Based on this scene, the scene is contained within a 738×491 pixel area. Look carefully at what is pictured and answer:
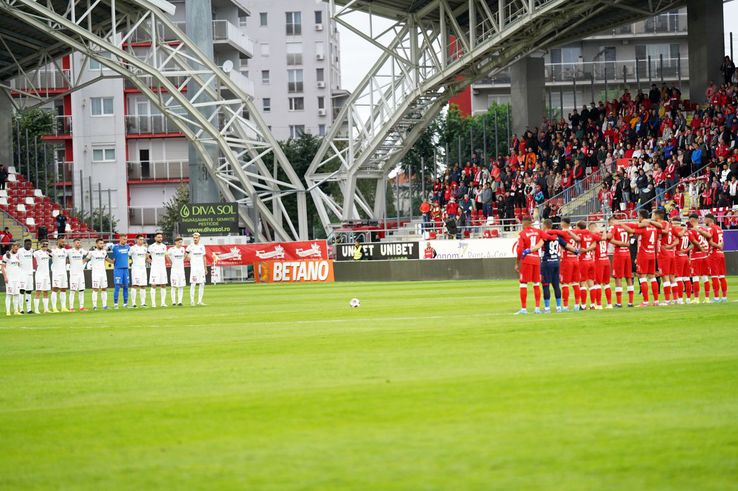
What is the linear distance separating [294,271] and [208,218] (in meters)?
4.82

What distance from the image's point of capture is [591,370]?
1305cm

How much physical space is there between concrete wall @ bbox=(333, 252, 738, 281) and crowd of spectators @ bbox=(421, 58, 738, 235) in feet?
14.3

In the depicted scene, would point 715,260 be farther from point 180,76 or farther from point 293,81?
point 293,81

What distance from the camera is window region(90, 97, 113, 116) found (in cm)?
8638

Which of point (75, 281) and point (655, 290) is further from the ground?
point (75, 281)

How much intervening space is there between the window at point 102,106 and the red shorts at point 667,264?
67.6 meters

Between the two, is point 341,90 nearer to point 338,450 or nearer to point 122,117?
point 122,117

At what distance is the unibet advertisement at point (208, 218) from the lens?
174 feet

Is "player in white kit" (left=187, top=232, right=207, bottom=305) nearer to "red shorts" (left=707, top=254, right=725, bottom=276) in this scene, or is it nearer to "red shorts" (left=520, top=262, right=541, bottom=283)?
"red shorts" (left=520, top=262, right=541, bottom=283)

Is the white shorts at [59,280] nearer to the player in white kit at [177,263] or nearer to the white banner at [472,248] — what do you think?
the player in white kit at [177,263]

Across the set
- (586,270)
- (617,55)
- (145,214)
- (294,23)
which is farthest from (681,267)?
(294,23)

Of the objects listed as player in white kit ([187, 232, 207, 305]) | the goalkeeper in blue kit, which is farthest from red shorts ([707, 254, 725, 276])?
the goalkeeper in blue kit

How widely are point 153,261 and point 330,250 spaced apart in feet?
70.2

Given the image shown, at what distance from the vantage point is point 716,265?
25547mm
